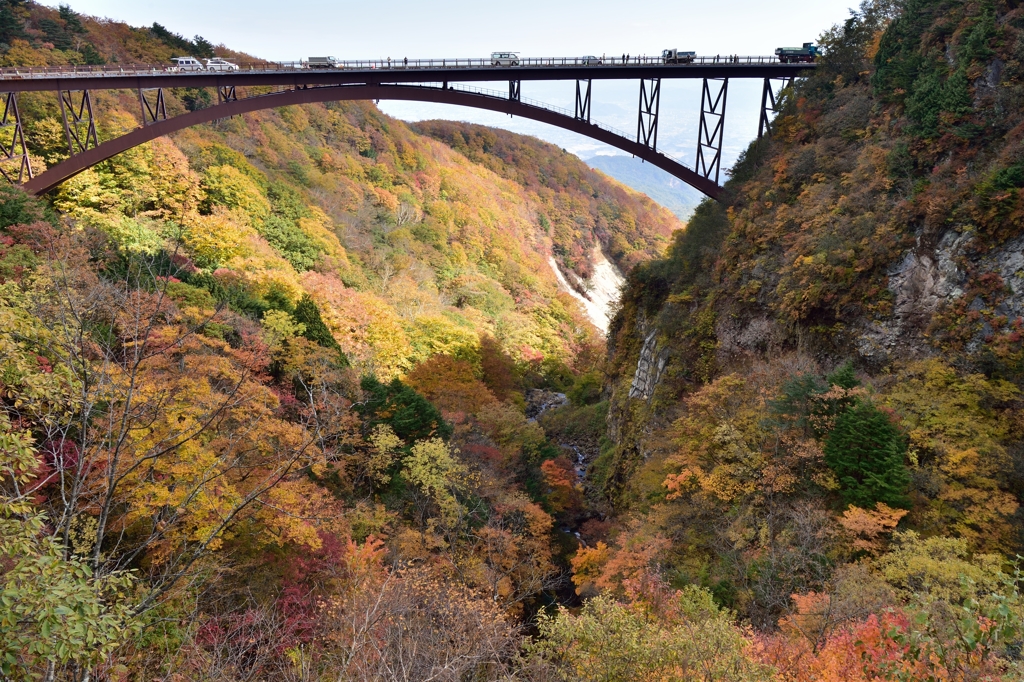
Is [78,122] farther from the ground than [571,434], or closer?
farther from the ground

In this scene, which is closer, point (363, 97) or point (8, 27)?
point (363, 97)

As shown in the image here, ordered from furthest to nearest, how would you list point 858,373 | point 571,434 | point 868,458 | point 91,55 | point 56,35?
point 56,35 < point 91,55 < point 571,434 < point 858,373 < point 868,458

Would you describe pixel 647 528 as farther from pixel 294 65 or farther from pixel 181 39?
pixel 181 39

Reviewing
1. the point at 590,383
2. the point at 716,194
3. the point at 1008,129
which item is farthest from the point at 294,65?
the point at 1008,129

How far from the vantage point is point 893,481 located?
14.2 meters

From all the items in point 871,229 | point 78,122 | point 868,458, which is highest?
point 78,122

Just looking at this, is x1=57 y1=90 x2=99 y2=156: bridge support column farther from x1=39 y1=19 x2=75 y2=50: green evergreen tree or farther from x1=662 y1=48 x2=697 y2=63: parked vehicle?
x1=662 y1=48 x2=697 y2=63: parked vehicle

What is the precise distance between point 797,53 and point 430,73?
20368 millimetres

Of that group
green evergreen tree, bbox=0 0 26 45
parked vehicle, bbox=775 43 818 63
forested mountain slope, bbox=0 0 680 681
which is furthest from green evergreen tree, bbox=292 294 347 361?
green evergreen tree, bbox=0 0 26 45

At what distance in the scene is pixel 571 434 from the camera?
121 ft

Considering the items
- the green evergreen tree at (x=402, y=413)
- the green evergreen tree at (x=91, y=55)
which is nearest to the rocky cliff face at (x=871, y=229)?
the green evergreen tree at (x=402, y=413)

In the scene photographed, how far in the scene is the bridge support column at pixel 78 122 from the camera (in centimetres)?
2786

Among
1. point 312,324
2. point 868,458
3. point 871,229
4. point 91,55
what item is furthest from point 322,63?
point 868,458

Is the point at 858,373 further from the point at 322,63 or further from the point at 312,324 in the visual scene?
the point at 322,63
